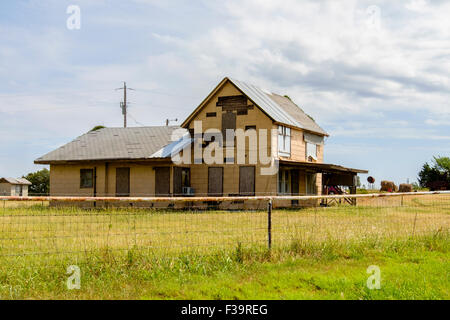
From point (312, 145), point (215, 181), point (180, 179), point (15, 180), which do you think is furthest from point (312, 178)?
point (15, 180)

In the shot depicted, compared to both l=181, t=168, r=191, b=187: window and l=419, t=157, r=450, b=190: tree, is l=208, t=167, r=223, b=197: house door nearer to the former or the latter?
l=181, t=168, r=191, b=187: window

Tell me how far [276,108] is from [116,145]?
36.3 feet

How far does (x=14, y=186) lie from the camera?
63844 millimetres

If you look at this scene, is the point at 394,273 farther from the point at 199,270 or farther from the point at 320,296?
the point at 199,270

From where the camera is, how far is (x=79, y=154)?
33.5m

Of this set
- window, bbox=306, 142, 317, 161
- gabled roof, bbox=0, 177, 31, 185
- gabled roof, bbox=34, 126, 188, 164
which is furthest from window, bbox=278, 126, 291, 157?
gabled roof, bbox=0, 177, 31, 185

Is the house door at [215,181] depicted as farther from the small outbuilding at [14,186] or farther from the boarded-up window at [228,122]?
the small outbuilding at [14,186]

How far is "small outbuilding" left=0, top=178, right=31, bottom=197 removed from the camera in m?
62.6

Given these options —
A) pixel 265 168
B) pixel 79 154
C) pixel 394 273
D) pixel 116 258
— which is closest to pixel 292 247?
pixel 394 273

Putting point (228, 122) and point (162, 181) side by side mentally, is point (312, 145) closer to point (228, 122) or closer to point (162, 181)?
point (228, 122)

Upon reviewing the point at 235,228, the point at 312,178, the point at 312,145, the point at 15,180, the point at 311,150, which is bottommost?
the point at 235,228

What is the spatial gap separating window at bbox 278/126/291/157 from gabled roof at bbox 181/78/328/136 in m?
0.48

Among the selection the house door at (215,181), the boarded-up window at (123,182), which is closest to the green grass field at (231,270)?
the house door at (215,181)
